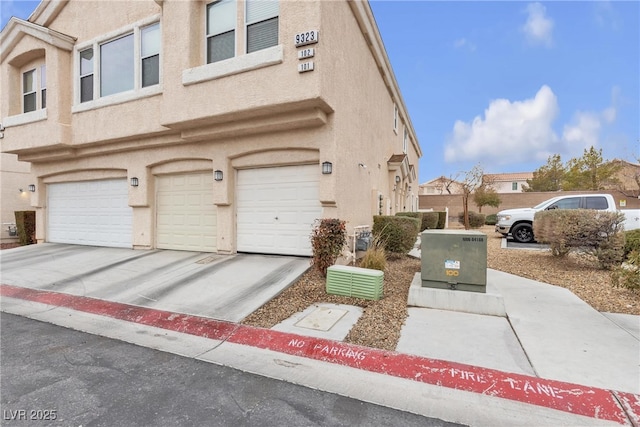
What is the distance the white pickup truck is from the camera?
11734 mm

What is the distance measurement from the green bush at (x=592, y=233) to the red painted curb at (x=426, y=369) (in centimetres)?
565

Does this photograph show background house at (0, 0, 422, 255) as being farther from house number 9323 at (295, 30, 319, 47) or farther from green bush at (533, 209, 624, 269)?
green bush at (533, 209, 624, 269)

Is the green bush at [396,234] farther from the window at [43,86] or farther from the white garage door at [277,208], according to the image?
the window at [43,86]

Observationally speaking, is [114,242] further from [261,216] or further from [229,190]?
[261,216]

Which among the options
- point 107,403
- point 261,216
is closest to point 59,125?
point 261,216

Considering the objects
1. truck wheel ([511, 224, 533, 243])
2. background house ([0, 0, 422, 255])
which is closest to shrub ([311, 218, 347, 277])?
background house ([0, 0, 422, 255])

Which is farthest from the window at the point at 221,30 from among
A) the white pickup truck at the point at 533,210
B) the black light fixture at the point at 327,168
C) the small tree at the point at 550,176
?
the small tree at the point at 550,176

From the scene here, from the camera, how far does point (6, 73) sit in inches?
492

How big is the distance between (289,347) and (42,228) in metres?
14.3

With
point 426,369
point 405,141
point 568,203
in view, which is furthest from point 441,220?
point 426,369

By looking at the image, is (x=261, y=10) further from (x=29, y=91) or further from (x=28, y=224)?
(x=28, y=224)

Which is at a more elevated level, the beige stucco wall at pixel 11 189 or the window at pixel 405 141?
the window at pixel 405 141

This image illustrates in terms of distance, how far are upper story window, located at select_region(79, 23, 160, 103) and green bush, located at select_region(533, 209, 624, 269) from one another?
11940 millimetres

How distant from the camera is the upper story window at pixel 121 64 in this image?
970cm
